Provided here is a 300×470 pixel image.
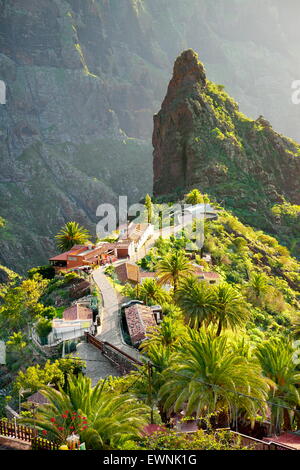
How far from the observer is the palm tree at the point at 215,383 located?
21688 mm

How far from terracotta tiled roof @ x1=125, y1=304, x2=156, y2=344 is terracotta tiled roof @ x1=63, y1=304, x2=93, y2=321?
357 cm

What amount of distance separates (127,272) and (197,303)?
19070 mm

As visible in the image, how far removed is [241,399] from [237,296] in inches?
551

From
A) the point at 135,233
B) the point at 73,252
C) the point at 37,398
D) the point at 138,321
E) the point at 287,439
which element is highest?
the point at 135,233

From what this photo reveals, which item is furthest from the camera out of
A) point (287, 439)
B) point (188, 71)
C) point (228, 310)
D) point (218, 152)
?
point (188, 71)

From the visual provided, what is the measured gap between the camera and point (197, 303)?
34.7 meters

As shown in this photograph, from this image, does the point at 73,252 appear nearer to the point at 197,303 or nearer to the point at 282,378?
the point at 197,303

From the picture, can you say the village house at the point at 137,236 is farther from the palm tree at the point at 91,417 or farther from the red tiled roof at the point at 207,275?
the palm tree at the point at 91,417

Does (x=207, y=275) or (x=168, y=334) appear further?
(x=207, y=275)

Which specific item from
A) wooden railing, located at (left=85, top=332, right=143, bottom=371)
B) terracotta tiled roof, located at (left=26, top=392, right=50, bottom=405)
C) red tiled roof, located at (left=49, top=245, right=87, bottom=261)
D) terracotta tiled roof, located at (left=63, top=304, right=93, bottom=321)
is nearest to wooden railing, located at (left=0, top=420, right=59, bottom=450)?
terracotta tiled roof, located at (left=26, top=392, right=50, bottom=405)

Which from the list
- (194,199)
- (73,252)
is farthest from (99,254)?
(194,199)

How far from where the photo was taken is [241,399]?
2214 centimetres

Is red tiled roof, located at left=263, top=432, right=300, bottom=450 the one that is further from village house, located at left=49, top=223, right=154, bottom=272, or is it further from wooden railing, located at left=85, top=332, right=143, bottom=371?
village house, located at left=49, top=223, right=154, bottom=272

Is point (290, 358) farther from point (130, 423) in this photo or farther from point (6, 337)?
point (6, 337)
